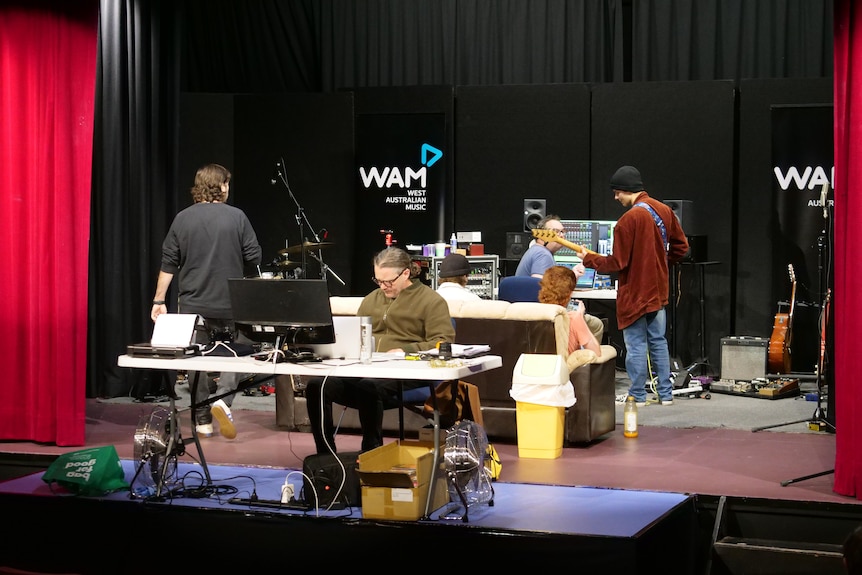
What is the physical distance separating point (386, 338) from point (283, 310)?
856mm

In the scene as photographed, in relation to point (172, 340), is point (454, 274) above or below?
above

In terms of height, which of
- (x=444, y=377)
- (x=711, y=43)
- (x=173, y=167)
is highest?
(x=711, y=43)

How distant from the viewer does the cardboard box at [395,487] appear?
4566 mm

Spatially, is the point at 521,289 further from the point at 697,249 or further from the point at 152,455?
the point at 152,455

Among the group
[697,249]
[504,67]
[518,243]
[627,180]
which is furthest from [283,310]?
[504,67]

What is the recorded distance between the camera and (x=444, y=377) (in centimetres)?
454

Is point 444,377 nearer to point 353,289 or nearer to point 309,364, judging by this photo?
point 309,364

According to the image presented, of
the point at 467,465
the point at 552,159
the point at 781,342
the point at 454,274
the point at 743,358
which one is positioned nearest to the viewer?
the point at 467,465

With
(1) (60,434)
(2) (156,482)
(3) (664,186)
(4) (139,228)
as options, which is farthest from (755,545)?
(3) (664,186)

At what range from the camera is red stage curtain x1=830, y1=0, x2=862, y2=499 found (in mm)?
5055

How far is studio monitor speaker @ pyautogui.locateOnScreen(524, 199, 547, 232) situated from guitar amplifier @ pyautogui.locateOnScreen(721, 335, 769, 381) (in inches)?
81.6

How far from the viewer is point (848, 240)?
16.7 feet

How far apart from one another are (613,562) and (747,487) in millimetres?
1309

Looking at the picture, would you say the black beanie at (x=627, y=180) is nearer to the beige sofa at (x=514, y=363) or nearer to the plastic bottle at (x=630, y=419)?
the beige sofa at (x=514, y=363)
